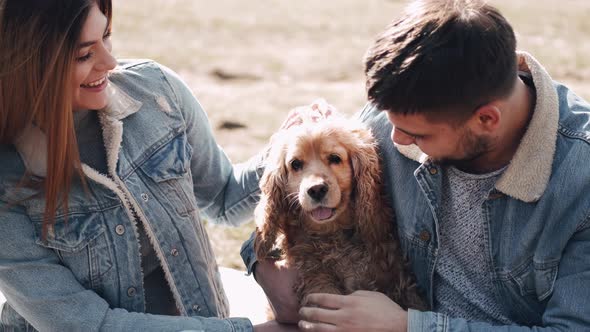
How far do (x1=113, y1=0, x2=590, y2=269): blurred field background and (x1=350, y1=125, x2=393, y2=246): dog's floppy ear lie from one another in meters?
4.28

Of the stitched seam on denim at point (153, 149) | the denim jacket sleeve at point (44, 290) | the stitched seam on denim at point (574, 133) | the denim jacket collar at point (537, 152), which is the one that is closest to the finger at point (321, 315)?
the denim jacket sleeve at point (44, 290)

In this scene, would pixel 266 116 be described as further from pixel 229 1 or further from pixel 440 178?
pixel 229 1

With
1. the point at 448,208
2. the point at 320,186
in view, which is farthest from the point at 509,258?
the point at 320,186

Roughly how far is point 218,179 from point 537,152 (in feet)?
5.06

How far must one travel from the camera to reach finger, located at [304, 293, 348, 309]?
9.60 ft

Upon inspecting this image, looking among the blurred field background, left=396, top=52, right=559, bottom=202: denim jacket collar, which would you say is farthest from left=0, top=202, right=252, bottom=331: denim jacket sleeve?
the blurred field background

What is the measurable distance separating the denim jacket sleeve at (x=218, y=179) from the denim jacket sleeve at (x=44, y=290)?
0.85m

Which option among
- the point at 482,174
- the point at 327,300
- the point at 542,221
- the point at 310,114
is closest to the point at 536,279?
the point at 542,221

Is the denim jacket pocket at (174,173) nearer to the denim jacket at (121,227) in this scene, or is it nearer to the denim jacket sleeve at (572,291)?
the denim jacket at (121,227)

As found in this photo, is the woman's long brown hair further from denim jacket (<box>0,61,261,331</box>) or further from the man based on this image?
the man

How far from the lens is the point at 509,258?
2.74 meters

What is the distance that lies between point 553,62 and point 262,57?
12.9 ft

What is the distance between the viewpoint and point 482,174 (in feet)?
9.11

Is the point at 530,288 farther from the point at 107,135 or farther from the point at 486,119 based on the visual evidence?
the point at 107,135
